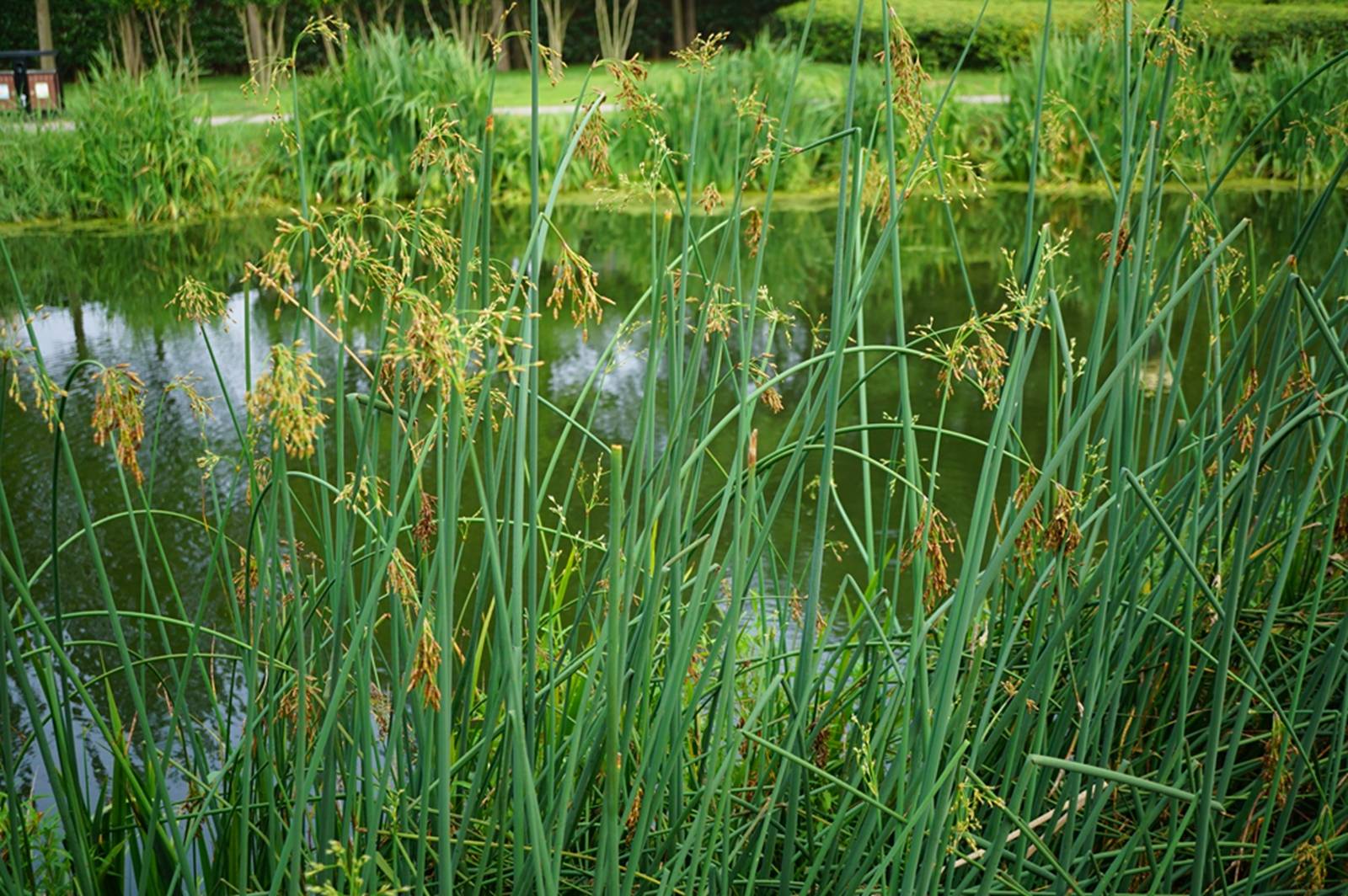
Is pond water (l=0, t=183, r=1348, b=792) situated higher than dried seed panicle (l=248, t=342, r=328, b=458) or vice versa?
dried seed panicle (l=248, t=342, r=328, b=458)

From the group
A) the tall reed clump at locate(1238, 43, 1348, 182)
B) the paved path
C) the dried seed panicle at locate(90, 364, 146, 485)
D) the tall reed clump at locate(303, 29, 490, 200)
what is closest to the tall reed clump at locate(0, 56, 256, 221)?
the paved path

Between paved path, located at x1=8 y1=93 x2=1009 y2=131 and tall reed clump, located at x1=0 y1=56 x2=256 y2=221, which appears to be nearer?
tall reed clump, located at x1=0 y1=56 x2=256 y2=221

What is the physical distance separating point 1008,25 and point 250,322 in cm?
880

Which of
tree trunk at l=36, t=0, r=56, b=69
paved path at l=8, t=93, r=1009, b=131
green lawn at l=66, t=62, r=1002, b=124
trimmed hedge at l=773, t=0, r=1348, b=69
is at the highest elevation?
tree trunk at l=36, t=0, r=56, b=69

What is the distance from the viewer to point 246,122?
25.9 ft

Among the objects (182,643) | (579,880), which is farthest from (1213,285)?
(182,643)

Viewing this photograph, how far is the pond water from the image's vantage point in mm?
3141

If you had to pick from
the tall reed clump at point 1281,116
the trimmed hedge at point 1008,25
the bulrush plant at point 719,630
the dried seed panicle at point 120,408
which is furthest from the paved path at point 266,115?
the dried seed panicle at point 120,408

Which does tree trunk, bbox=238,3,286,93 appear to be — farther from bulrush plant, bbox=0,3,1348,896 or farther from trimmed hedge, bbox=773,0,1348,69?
bulrush plant, bbox=0,3,1348,896

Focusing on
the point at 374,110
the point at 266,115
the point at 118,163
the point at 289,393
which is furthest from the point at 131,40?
the point at 289,393

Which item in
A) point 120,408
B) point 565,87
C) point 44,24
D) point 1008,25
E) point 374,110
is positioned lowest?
point 120,408

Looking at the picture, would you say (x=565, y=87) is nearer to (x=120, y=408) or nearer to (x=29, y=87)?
(x=29, y=87)

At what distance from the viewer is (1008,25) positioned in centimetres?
1105

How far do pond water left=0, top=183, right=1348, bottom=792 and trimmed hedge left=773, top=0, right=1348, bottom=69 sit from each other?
10.6 ft
